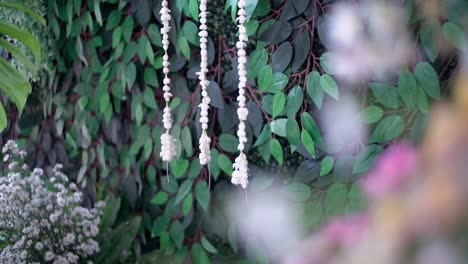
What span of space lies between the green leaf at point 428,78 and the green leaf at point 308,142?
267 mm

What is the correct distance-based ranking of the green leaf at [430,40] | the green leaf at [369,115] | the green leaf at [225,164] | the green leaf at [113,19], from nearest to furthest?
the green leaf at [430,40]
the green leaf at [369,115]
the green leaf at [225,164]
the green leaf at [113,19]

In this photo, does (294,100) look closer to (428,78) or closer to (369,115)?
(369,115)

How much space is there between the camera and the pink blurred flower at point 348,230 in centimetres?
35

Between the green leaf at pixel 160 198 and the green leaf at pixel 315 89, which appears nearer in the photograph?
the green leaf at pixel 315 89

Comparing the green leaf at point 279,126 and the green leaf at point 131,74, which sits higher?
the green leaf at point 131,74

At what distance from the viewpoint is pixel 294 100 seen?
4.54 ft

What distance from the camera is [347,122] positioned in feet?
3.69

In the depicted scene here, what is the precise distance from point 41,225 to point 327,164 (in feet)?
2.53

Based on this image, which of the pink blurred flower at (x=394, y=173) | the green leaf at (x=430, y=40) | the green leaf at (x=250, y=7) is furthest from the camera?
the green leaf at (x=250, y=7)

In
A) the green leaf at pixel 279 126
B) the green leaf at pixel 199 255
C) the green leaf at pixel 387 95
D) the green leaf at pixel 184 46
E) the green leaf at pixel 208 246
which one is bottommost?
the green leaf at pixel 199 255

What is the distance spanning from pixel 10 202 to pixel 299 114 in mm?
801

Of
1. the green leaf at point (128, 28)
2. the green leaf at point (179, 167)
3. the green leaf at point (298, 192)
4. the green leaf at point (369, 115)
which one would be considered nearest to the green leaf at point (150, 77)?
the green leaf at point (128, 28)

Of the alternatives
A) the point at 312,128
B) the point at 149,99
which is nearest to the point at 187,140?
the point at 149,99

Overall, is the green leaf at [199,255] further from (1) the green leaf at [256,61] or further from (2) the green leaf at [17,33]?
(2) the green leaf at [17,33]
